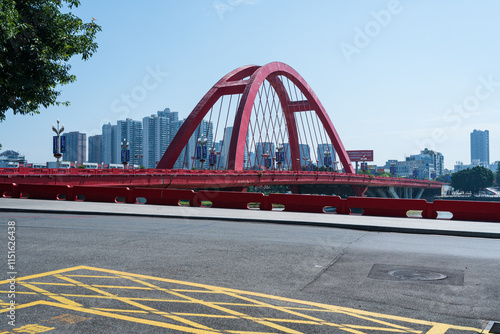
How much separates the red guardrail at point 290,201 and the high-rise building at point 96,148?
449 ft

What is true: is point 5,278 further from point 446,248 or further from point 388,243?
point 446,248

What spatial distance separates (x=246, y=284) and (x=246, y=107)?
148 ft

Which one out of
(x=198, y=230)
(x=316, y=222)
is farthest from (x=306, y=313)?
(x=316, y=222)

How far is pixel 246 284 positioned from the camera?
21.9 feet

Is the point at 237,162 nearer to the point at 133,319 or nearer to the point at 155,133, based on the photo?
the point at 133,319

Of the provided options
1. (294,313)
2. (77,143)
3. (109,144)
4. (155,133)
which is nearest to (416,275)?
(294,313)

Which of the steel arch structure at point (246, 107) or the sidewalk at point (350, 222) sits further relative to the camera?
the steel arch structure at point (246, 107)

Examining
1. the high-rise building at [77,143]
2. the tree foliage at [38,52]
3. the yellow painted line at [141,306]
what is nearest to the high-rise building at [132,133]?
the high-rise building at [77,143]

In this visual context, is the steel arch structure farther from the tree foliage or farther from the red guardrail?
the tree foliage

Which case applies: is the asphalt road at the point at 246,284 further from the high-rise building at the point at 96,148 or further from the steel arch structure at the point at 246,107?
the high-rise building at the point at 96,148

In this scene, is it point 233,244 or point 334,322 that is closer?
point 334,322

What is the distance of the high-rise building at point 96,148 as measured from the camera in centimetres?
15788

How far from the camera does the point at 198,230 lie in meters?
13.1

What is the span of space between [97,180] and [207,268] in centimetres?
3015
